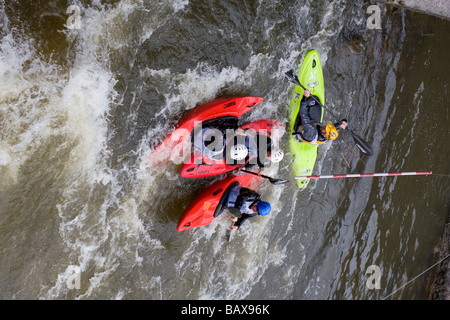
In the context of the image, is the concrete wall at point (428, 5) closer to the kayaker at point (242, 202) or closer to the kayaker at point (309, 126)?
the kayaker at point (309, 126)

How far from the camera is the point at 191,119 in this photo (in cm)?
484

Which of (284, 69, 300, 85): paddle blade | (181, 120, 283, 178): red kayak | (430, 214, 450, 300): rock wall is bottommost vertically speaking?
(430, 214, 450, 300): rock wall

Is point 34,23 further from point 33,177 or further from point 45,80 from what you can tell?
point 33,177

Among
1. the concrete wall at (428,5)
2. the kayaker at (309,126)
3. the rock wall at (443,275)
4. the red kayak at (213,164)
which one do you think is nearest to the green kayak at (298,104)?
the kayaker at (309,126)

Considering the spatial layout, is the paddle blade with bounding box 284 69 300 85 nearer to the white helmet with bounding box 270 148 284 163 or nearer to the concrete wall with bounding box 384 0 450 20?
the white helmet with bounding box 270 148 284 163

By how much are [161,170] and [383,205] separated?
15.5 feet

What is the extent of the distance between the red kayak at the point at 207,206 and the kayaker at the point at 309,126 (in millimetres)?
1334

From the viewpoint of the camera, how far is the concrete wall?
21.4 ft

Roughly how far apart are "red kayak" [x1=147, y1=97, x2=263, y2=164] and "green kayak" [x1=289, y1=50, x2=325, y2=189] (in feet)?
3.43

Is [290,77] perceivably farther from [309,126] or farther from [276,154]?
[276,154]

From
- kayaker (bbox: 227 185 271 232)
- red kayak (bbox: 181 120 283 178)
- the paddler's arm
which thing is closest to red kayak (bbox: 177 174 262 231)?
kayaker (bbox: 227 185 271 232)
